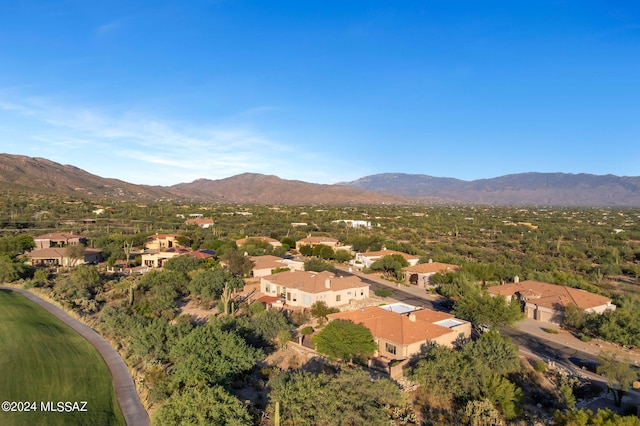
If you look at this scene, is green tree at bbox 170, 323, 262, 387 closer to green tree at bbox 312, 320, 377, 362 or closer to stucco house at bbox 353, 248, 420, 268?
green tree at bbox 312, 320, 377, 362

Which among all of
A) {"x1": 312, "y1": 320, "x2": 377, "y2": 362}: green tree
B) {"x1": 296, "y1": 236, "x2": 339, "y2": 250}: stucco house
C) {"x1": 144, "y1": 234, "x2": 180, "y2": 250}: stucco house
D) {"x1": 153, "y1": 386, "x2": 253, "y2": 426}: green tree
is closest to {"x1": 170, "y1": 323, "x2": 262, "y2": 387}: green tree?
{"x1": 153, "y1": 386, "x2": 253, "y2": 426}: green tree

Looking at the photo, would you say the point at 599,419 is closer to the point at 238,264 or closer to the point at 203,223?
the point at 238,264

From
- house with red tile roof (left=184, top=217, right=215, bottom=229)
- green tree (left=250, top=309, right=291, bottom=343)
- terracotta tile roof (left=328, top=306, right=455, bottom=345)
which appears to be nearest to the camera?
terracotta tile roof (left=328, top=306, right=455, bottom=345)

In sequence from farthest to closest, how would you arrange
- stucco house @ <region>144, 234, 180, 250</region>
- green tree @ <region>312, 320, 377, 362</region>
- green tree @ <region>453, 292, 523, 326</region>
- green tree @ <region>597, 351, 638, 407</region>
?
stucco house @ <region>144, 234, 180, 250</region>
green tree @ <region>453, 292, 523, 326</region>
green tree @ <region>312, 320, 377, 362</region>
green tree @ <region>597, 351, 638, 407</region>

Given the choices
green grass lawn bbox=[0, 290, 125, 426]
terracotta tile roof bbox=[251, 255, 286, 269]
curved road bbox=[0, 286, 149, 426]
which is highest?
terracotta tile roof bbox=[251, 255, 286, 269]

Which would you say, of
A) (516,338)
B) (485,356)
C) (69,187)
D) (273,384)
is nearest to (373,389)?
(273,384)

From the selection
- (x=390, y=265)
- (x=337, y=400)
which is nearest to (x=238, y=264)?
(x=390, y=265)

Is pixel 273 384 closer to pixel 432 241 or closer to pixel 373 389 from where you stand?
pixel 373 389

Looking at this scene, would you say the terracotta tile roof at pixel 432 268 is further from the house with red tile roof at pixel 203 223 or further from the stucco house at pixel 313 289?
the house with red tile roof at pixel 203 223
